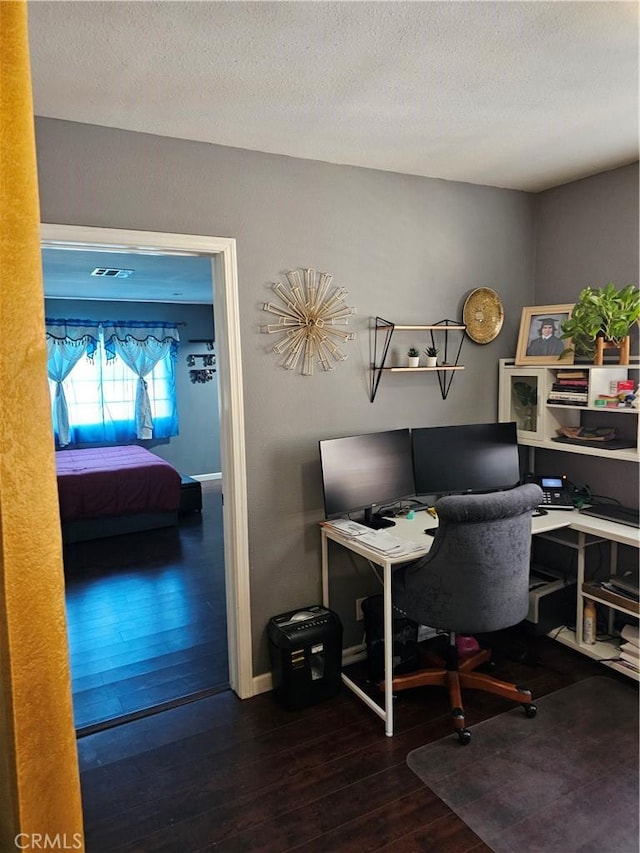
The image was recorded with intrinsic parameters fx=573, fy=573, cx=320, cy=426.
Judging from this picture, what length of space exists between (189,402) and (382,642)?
224 inches

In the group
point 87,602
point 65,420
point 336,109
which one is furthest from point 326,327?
point 65,420

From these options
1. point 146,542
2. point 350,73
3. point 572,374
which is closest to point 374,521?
point 572,374

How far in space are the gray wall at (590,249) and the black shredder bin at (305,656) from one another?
5.48ft

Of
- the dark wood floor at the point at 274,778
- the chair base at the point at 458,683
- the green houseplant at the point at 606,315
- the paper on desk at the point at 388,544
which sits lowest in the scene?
the dark wood floor at the point at 274,778

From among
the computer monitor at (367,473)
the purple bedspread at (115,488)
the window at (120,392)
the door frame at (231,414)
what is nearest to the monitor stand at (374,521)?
the computer monitor at (367,473)

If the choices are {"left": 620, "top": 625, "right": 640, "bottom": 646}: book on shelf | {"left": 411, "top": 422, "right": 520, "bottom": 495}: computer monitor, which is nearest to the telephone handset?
{"left": 411, "top": 422, "right": 520, "bottom": 495}: computer monitor

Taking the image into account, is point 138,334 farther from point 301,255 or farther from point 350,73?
point 350,73

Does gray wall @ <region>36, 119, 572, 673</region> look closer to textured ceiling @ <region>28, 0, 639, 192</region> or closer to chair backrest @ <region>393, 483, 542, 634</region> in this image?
textured ceiling @ <region>28, 0, 639, 192</region>

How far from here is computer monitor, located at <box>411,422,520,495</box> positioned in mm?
3002

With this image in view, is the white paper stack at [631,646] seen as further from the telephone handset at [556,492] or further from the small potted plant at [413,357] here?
the small potted plant at [413,357]

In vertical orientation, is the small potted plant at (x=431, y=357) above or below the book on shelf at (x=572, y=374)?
above

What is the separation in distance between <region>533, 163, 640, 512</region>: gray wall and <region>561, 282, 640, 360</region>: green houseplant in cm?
24

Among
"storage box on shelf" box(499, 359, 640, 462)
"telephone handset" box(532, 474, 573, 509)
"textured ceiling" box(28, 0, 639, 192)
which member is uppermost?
"textured ceiling" box(28, 0, 639, 192)

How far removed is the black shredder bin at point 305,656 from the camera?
262cm
